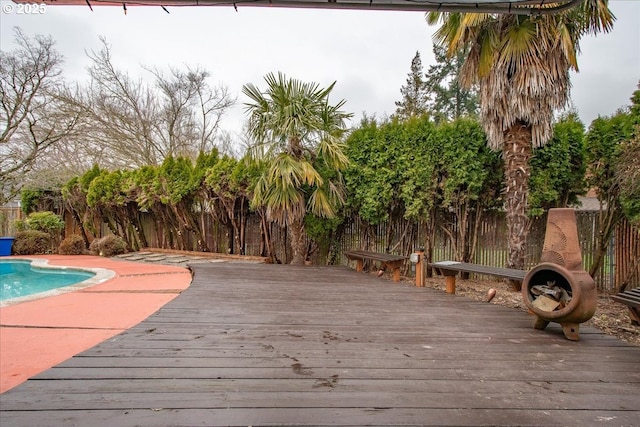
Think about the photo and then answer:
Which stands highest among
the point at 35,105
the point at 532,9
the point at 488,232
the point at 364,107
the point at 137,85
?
the point at 364,107

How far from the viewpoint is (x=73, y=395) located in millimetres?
1555

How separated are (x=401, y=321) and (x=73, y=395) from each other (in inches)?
94.3

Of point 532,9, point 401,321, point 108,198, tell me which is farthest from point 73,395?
point 108,198

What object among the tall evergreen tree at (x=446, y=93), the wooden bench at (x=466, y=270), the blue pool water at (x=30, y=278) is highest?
the tall evergreen tree at (x=446, y=93)

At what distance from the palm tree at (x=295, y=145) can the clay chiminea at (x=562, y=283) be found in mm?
4224

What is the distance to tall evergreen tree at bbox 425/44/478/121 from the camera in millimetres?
18547

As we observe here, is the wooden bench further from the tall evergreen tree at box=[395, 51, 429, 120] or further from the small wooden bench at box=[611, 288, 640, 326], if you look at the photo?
the tall evergreen tree at box=[395, 51, 429, 120]

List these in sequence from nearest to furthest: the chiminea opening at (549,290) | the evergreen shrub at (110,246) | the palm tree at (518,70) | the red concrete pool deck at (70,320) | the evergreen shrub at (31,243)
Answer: the red concrete pool deck at (70,320)
the chiminea opening at (549,290)
the palm tree at (518,70)
the evergreen shrub at (110,246)
the evergreen shrub at (31,243)

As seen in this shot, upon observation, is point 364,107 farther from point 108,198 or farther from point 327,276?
point 327,276

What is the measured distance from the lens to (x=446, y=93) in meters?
18.9

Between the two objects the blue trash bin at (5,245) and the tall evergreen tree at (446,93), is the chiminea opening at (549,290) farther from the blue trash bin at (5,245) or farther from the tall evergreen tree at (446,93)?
the tall evergreen tree at (446,93)

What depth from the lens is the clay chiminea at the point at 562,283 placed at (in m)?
2.36

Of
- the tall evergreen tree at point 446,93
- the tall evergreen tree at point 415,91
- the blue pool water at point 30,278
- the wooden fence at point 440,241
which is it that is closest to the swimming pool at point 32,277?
the blue pool water at point 30,278

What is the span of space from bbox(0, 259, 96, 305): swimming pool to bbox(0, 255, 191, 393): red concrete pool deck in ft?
7.37
